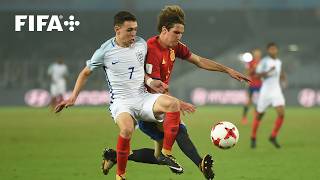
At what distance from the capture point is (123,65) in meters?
8.40

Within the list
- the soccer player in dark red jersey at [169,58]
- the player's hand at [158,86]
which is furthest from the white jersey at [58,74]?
the player's hand at [158,86]

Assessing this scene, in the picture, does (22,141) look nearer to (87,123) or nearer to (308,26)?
(87,123)

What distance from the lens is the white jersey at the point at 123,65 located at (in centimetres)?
838

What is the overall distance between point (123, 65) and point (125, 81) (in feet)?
0.59

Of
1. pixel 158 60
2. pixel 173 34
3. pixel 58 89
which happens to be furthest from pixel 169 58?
pixel 58 89

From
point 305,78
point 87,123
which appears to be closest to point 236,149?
point 87,123

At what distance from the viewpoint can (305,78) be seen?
35312 mm

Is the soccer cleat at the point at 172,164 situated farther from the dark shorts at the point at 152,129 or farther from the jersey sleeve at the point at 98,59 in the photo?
the jersey sleeve at the point at 98,59

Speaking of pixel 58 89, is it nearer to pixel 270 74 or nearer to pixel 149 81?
pixel 270 74

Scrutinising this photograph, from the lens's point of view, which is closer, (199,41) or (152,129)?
(152,129)

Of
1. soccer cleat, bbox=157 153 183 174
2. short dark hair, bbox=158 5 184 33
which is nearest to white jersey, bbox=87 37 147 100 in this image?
short dark hair, bbox=158 5 184 33

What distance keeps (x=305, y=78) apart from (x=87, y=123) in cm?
1662

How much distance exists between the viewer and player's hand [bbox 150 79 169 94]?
7973mm

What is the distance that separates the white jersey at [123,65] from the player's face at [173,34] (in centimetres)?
26
